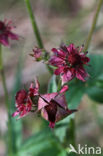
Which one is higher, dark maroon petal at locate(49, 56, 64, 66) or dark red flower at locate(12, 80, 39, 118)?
dark maroon petal at locate(49, 56, 64, 66)

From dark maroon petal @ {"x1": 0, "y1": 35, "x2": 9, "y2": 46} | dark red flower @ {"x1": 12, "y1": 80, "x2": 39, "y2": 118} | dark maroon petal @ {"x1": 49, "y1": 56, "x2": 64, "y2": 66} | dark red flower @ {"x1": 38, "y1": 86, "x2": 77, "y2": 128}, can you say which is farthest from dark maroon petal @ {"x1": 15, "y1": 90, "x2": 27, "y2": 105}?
dark maroon petal @ {"x1": 0, "y1": 35, "x2": 9, "y2": 46}

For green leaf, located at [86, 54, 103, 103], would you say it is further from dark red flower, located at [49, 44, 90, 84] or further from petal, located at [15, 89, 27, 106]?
petal, located at [15, 89, 27, 106]

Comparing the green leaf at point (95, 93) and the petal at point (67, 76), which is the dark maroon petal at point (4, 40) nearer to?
the petal at point (67, 76)

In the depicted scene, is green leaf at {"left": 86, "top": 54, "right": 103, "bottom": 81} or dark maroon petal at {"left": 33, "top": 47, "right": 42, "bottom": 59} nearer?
dark maroon petal at {"left": 33, "top": 47, "right": 42, "bottom": 59}

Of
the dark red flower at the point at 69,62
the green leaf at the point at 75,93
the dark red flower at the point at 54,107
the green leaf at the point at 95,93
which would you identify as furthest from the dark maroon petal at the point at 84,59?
the green leaf at the point at 95,93

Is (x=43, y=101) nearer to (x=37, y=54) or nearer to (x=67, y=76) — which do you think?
(x=67, y=76)

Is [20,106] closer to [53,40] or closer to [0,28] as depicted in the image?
[0,28]

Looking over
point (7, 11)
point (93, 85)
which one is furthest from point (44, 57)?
point (7, 11)
